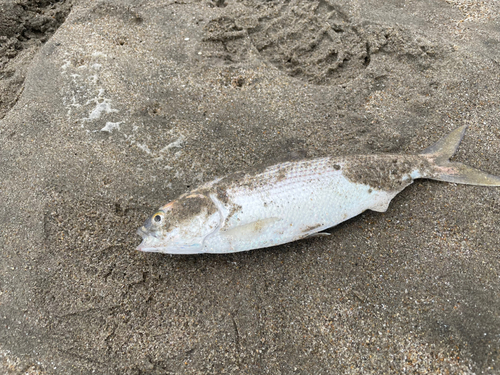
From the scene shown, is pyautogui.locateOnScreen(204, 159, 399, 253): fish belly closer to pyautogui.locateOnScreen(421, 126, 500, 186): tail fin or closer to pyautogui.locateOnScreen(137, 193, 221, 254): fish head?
pyautogui.locateOnScreen(137, 193, 221, 254): fish head

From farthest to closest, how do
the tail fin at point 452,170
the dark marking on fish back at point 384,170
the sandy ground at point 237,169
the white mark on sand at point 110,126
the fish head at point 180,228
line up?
the white mark on sand at point 110,126, the tail fin at point 452,170, the dark marking on fish back at point 384,170, the fish head at point 180,228, the sandy ground at point 237,169

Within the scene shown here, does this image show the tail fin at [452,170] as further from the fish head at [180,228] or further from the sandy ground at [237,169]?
the fish head at [180,228]

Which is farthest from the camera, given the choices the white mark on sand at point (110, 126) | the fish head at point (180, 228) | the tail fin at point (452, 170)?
the white mark on sand at point (110, 126)

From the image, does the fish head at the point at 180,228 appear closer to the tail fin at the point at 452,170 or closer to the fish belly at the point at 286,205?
the fish belly at the point at 286,205

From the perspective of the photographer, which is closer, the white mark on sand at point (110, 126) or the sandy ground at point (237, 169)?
the sandy ground at point (237, 169)

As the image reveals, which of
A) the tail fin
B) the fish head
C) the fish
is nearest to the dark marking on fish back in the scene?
the fish

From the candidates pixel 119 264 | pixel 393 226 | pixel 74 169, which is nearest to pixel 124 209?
pixel 119 264

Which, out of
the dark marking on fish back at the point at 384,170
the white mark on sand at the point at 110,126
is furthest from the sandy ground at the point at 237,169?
the dark marking on fish back at the point at 384,170

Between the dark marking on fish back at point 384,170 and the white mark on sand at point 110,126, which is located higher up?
the white mark on sand at point 110,126
